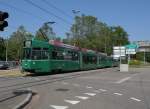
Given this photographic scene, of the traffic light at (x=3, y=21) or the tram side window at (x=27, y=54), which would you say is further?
the tram side window at (x=27, y=54)

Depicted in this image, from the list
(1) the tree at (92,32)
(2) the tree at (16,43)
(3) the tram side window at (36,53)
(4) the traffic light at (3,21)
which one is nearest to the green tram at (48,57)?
(3) the tram side window at (36,53)

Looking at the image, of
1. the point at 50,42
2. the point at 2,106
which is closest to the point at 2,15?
the point at 2,106

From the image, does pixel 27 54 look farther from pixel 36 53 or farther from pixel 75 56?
pixel 75 56

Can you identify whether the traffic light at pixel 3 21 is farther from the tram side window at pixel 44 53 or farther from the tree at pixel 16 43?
the tree at pixel 16 43

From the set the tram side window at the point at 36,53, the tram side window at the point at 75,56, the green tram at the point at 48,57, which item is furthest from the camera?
the tram side window at the point at 75,56

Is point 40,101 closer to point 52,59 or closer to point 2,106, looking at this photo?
point 2,106

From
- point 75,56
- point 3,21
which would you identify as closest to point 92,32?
point 75,56

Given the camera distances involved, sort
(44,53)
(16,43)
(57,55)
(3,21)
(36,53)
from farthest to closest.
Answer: (16,43), (57,55), (44,53), (36,53), (3,21)

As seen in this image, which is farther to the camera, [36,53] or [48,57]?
[48,57]

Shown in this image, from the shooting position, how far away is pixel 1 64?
53969 mm

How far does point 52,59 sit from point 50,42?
158cm

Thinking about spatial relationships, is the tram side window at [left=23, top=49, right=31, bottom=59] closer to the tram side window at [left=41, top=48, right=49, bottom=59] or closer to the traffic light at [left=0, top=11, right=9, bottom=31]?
the tram side window at [left=41, top=48, right=49, bottom=59]

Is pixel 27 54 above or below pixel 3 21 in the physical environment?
below

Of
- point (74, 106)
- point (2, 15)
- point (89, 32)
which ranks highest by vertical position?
point (89, 32)
